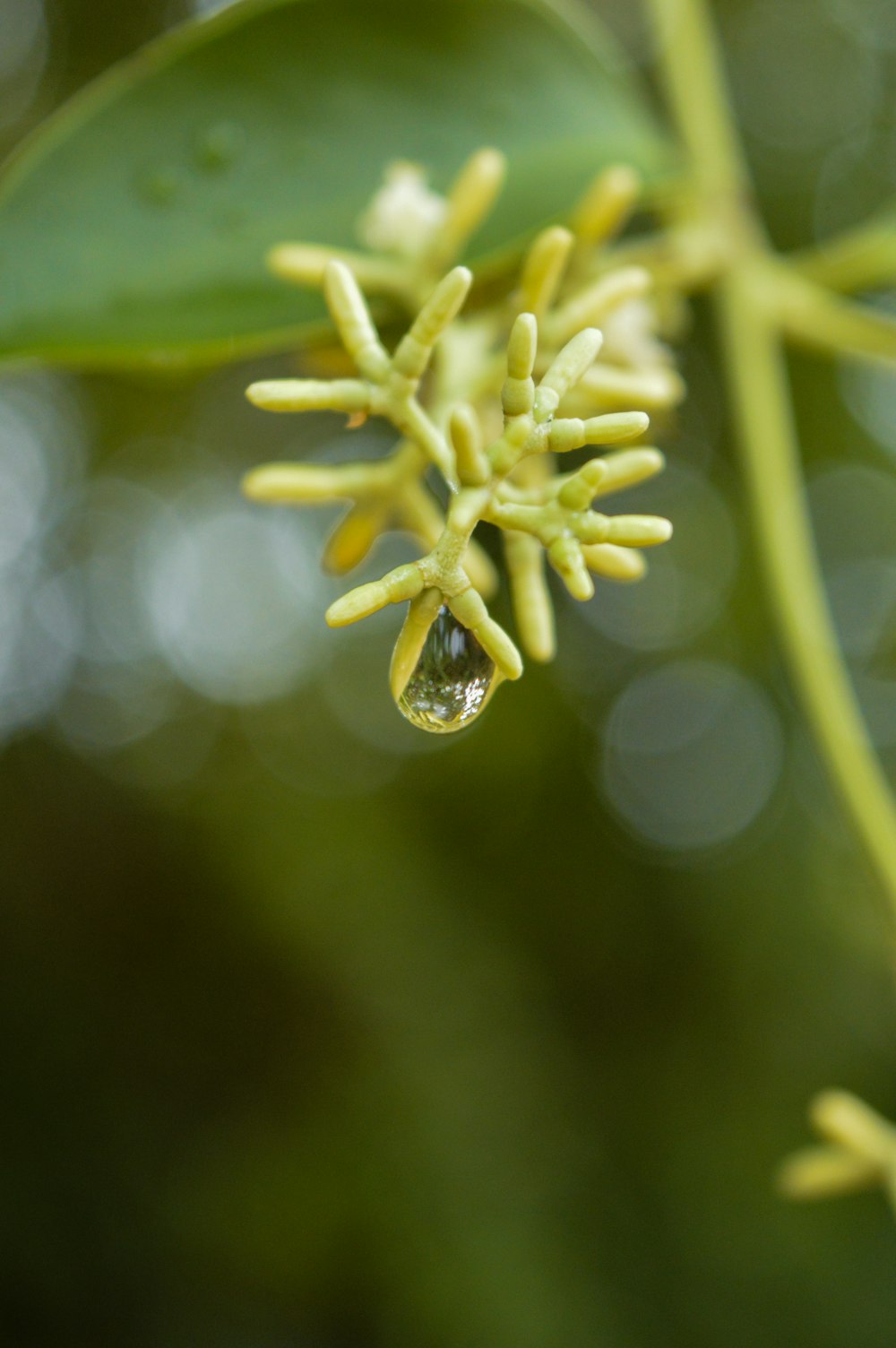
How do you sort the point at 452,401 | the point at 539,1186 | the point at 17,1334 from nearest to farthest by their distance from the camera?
1. the point at 452,401
2. the point at 17,1334
3. the point at 539,1186

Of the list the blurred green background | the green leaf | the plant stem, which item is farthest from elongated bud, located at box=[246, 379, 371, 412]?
the blurred green background

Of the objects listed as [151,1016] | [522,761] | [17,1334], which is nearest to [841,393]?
[522,761]

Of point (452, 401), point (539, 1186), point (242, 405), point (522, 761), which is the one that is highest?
point (242, 405)

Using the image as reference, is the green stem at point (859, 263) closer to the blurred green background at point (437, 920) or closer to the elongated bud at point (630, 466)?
the elongated bud at point (630, 466)

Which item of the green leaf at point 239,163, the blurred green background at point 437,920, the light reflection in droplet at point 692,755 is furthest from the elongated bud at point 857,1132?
the light reflection in droplet at point 692,755

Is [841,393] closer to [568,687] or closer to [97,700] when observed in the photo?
[568,687]

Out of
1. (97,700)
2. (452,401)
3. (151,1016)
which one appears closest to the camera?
(452,401)

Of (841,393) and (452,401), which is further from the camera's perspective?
(841,393)
